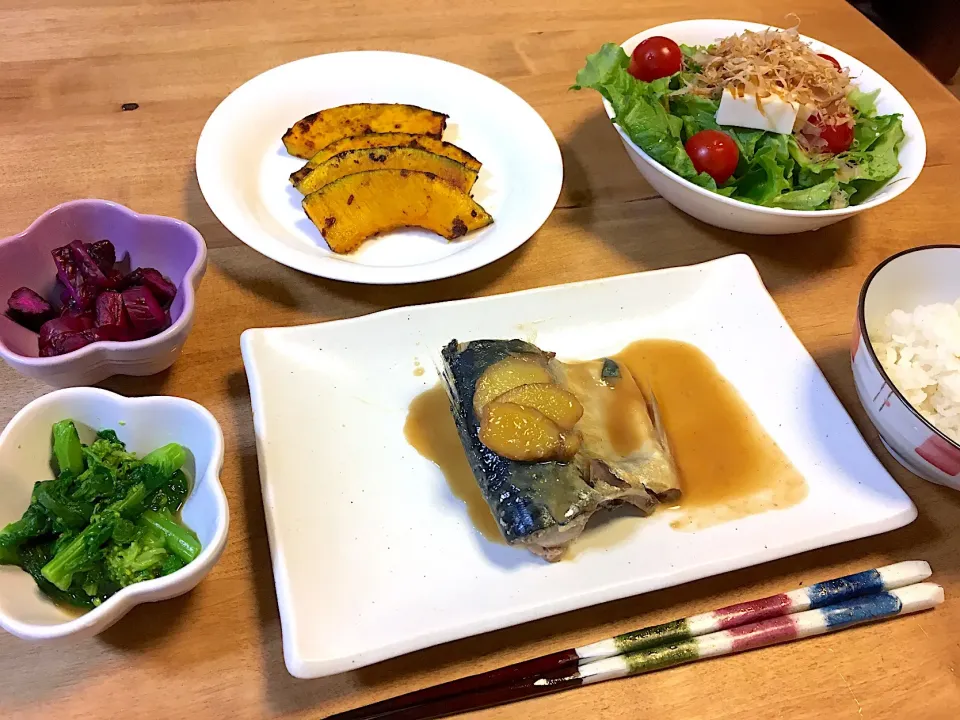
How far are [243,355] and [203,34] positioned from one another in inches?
53.6

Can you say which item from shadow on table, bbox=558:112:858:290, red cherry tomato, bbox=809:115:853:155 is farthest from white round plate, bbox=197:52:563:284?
red cherry tomato, bbox=809:115:853:155

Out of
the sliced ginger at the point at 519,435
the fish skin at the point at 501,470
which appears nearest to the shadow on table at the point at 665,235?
the fish skin at the point at 501,470

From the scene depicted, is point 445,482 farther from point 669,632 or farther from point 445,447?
point 669,632

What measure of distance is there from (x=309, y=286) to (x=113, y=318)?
0.48 m

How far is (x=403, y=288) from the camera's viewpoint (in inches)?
66.2

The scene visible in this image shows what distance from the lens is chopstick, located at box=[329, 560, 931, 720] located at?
3.60 feet

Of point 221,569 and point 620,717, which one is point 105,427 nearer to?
point 221,569

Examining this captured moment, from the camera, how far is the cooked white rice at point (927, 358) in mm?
1393

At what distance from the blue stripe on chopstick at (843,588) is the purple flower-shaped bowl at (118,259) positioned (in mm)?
1204

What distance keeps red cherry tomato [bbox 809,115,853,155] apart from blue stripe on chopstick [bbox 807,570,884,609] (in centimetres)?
115

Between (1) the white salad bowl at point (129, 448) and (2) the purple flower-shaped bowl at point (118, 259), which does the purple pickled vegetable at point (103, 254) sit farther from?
(1) the white salad bowl at point (129, 448)

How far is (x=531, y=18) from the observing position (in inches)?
96.0

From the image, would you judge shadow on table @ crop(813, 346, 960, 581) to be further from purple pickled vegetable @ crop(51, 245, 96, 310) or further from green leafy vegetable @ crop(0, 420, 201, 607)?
purple pickled vegetable @ crop(51, 245, 96, 310)

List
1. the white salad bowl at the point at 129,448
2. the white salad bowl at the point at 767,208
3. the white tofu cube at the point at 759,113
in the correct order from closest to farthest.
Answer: the white salad bowl at the point at 129,448
the white salad bowl at the point at 767,208
the white tofu cube at the point at 759,113
